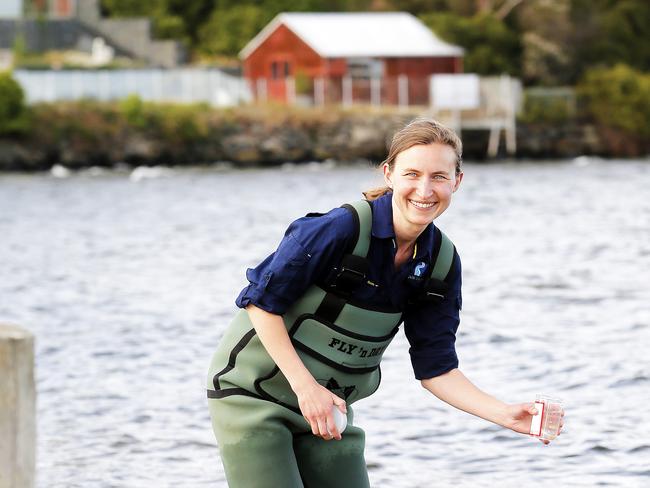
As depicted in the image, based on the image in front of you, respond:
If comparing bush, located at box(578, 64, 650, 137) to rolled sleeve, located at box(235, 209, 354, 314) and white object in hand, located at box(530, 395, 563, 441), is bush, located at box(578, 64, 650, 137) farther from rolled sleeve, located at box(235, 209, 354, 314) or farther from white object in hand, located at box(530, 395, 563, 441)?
rolled sleeve, located at box(235, 209, 354, 314)

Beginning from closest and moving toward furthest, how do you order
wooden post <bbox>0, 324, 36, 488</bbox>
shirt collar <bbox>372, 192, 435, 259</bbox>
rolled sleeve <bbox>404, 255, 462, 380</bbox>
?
1. wooden post <bbox>0, 324, 36, 488</bbox>
2. shirt collar <bbox>372, 192, 435, 259</bbox>
3. rolled sleeve <bbox>404, 255, 462, 380</bbox>

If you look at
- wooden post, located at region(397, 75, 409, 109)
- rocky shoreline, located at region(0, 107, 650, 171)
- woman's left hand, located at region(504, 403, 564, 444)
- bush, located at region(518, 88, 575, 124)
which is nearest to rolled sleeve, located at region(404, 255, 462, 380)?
woman's left hand, located at region(504, 403, 564, 444)

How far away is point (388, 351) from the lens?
50.0 ft

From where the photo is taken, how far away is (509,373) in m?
13.9

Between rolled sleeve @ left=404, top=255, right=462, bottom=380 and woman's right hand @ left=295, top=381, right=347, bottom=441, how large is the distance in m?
0.50

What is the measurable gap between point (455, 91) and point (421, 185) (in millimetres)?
61341

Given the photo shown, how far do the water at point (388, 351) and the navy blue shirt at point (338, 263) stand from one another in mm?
4389

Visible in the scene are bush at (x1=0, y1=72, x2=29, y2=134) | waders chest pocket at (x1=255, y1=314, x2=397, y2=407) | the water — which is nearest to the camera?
waders chest pocket at (x1=255, y1=314, x2=397, y2=407)

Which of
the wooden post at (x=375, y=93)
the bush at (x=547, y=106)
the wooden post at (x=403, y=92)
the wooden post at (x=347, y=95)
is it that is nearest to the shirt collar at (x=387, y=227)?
the wooden post at (x=403, y=92)

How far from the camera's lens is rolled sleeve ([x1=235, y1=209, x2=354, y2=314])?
498cm

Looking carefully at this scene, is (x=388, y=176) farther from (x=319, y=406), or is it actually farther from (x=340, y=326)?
(x=319, y=406)

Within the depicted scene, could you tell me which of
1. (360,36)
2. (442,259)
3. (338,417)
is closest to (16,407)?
(338,417)

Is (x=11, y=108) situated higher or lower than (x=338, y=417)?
lower

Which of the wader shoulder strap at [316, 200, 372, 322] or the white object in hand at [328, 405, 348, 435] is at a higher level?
the wader shoulder strap at [316, 200, 372, 322]
